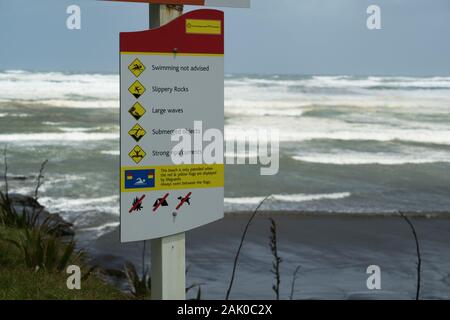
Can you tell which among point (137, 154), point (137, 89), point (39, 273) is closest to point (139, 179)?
point (137, 154)

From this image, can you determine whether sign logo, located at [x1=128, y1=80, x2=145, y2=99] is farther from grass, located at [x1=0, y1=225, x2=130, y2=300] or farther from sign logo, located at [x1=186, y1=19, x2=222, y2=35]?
grass, located at [x1=0, y1=225, x2=130, y2=300]

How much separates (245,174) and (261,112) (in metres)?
17.1

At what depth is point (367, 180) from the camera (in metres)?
15.7

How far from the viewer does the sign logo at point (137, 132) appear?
4.11 metres

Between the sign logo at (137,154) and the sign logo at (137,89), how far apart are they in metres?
0.30

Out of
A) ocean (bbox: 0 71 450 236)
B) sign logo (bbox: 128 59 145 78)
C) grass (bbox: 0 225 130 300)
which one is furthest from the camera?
ocean (bbox: 0 71 450 236)

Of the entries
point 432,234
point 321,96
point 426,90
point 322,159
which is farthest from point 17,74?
point 432,234

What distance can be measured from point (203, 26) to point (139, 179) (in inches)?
39.5

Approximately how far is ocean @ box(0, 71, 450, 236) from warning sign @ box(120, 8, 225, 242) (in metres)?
5.74

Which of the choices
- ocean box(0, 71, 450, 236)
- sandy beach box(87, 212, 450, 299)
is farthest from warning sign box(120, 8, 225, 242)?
ocean box(0, 71, 450, 236)

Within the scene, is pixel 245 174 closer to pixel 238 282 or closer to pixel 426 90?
pixel 238 282

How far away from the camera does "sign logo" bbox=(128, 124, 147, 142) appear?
162 inches

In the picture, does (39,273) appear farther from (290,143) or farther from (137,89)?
(290,143)

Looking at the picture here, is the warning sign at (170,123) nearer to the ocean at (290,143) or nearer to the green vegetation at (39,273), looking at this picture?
the green vegetation at (39,273)
